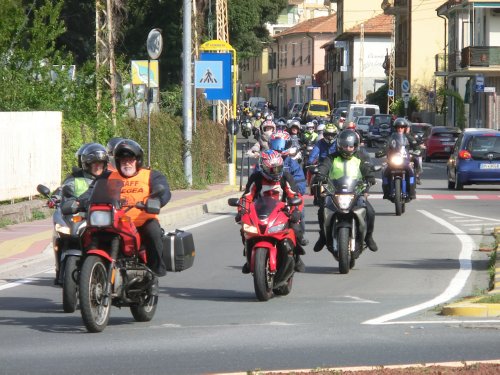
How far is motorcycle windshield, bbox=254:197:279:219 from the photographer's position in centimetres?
1312

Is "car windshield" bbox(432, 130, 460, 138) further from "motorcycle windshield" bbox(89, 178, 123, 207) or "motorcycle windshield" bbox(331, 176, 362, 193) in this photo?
"motorcycle windshield" bbox(89, 178, 123, 207)

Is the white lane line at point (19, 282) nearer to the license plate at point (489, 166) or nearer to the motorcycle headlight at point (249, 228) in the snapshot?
the motorcycle headlight at point (249, 228)

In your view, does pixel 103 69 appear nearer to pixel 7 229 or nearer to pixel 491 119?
pixel 7 229

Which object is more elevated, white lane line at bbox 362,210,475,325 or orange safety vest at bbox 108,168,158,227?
orange safety vest at bbox 108,168,158,227

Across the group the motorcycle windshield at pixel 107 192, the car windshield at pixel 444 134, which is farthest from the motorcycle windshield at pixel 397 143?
the car windshield at pixel 444 134

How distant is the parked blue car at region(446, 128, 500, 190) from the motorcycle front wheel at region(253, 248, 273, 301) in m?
21.4

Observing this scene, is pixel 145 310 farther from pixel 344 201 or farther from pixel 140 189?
pixel 344 201

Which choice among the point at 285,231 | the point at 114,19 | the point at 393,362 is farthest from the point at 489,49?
the point at 393,362

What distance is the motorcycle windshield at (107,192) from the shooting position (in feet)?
34.5

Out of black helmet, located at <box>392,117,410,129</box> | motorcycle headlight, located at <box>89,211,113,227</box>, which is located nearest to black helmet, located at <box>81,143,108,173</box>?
motorcycle headlight, located at <box>89,211,113,227</box>

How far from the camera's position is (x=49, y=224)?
21.7 metres

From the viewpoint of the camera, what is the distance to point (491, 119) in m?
69.2

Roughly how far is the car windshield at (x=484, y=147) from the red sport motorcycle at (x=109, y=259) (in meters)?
23.6

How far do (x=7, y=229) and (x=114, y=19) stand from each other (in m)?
11.3
